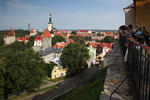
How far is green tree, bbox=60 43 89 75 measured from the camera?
3044 centimetres

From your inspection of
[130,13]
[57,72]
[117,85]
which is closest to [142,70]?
[117,85]

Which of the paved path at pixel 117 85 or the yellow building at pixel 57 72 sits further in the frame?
the yellow building at pixel 57 72

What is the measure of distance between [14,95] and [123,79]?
21097 mm

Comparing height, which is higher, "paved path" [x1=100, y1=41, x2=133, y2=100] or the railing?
Result: the railing

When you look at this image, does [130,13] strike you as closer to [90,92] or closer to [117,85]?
[90,92]

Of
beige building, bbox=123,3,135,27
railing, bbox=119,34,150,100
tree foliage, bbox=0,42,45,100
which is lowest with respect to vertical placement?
tree foliage, bbox=0,42,45,100

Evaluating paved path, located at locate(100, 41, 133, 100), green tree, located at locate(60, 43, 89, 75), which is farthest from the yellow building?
paved path, located at locate(100, 41, 133, 100)

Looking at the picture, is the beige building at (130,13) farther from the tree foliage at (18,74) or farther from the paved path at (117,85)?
the tree foliage at (18,74)

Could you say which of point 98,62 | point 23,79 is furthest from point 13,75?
point 98,62

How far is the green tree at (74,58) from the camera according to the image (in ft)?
99.9

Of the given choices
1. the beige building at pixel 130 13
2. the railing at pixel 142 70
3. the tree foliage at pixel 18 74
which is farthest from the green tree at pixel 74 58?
the railing at pixel 142 70

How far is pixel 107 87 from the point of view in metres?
3.47

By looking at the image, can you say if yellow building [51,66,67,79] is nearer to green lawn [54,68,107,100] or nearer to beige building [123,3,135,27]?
green lawn [54,68,107,100]

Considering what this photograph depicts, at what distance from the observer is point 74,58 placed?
3114cm
